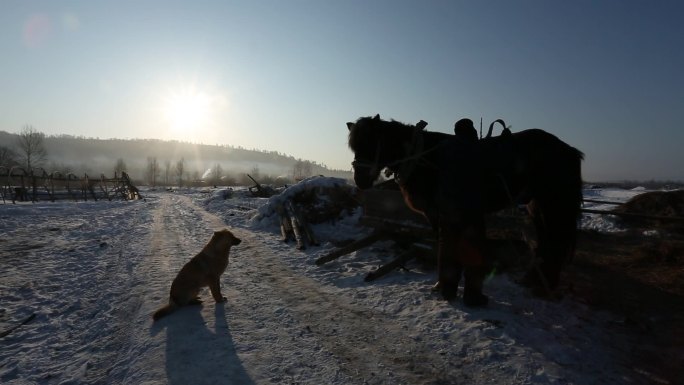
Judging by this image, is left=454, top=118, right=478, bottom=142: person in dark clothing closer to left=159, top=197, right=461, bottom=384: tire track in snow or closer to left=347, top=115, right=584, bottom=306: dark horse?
left=347, top=115, right=584, bottom=306: dark horse

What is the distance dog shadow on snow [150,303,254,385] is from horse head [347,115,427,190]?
9.46 ft

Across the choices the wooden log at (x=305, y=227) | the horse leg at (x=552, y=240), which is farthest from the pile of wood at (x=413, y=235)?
the wooden log at (x=305, y=227)

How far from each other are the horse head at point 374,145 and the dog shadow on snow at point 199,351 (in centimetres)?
288

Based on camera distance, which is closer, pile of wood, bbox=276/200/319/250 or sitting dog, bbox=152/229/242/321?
sitting dog, bbox=152/229/242/321

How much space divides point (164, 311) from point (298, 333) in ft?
7.10

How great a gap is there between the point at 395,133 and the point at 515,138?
5.77ft

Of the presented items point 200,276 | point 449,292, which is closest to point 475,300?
point 449,292

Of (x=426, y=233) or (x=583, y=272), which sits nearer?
(x=583, y=272)

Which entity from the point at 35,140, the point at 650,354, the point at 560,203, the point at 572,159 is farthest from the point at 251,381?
the point at 35,140

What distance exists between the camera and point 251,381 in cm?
344

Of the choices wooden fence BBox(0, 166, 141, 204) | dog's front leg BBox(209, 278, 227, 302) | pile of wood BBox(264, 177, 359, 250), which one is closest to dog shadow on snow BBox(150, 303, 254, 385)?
dog's front leg BBox(209, 278, 227, 302)

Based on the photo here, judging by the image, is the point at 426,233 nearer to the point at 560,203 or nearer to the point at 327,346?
the point at 560,203

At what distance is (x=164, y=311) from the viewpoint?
5.17 meters

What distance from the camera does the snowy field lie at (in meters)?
3.57
